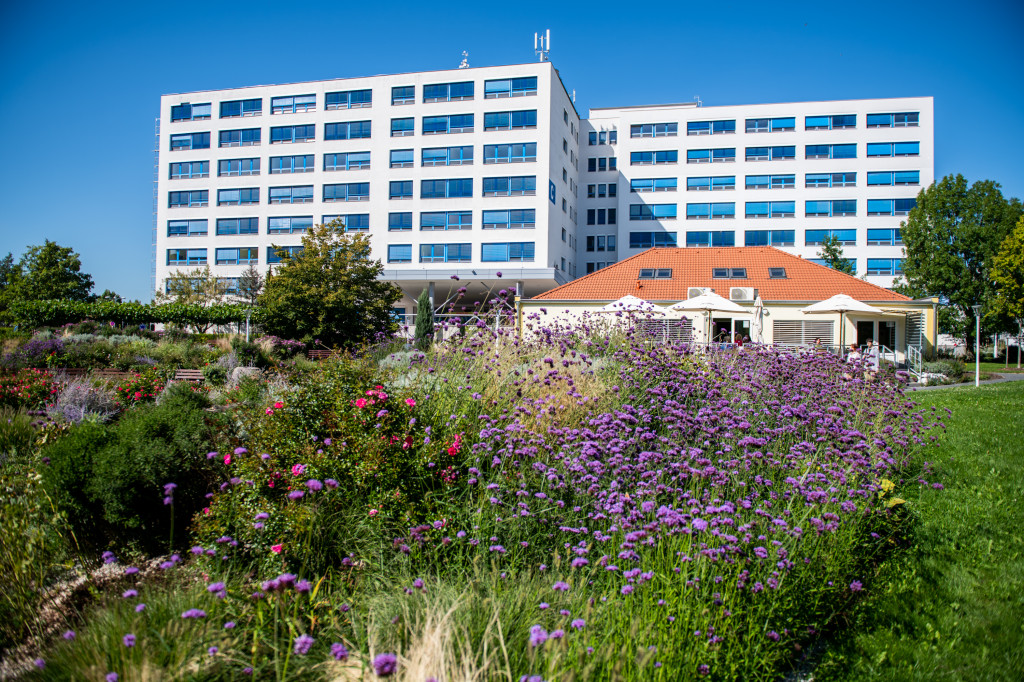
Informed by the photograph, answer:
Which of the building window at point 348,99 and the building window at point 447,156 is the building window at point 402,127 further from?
the building window at point 348,99

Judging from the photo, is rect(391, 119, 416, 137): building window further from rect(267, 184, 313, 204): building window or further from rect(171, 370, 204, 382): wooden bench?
rect(171, 370, 204, 382): wooden bench

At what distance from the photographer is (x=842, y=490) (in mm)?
4086

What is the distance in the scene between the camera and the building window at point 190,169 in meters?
46.9

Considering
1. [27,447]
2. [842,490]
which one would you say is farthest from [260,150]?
[842,490]

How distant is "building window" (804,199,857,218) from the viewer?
4509cm

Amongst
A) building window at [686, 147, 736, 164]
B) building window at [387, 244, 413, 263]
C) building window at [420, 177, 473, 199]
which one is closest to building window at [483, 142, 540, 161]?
building window at [420, 177, 473, 199]

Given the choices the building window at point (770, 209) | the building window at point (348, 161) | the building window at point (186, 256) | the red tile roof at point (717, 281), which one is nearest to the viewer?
the red tile roof at point (717, 281)

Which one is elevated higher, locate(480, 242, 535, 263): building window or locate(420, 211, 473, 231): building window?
locate(420, 211, 473, 231): building window

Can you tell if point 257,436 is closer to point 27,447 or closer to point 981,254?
point 27,447

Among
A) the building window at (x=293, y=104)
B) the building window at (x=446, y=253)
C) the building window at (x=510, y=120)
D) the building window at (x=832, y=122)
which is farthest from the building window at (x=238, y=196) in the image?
the building window at (x=832, y=122)

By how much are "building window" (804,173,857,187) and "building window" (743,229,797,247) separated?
4.05 m

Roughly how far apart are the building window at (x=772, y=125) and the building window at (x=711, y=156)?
7.57ft

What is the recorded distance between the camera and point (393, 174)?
41375 millimetres

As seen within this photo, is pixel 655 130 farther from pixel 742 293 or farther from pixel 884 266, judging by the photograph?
pixel 742 293
